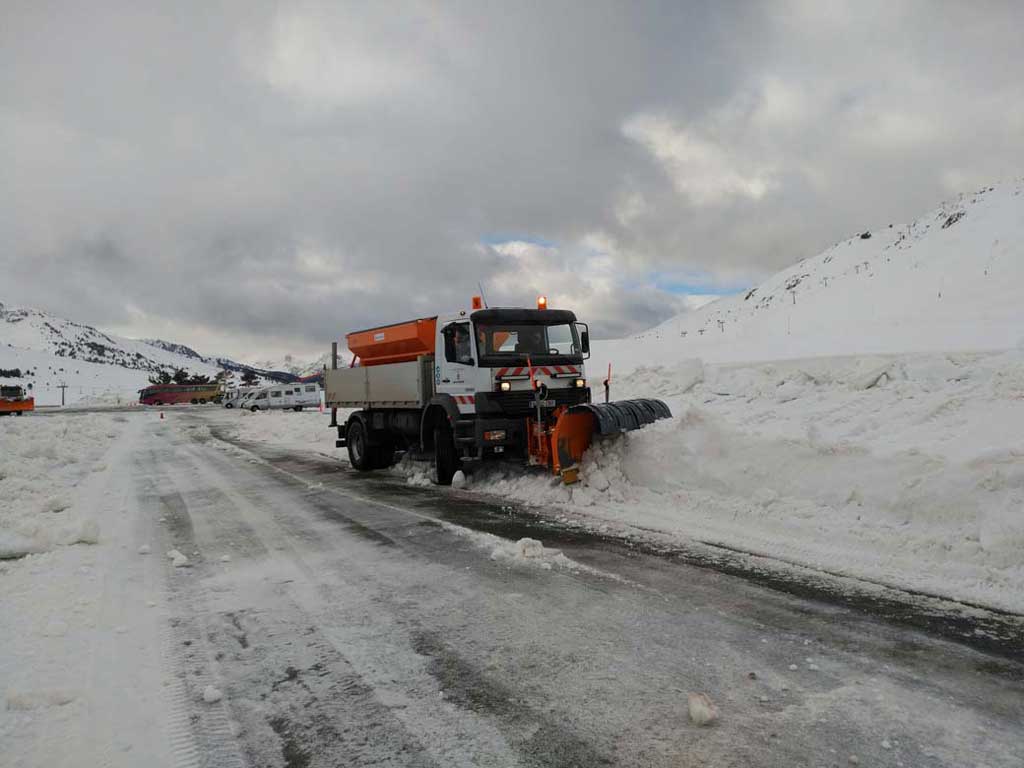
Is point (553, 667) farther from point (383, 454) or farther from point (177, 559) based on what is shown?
point (383, 454)

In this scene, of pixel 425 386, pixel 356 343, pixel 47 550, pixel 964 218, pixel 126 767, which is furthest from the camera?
pixel 964 218

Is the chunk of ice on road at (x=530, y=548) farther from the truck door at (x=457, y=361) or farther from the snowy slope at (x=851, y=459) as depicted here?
the truck door at (x=457, y=361)

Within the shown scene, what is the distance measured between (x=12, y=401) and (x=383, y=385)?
44.9 metres

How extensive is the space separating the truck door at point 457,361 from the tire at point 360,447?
3.42 metres

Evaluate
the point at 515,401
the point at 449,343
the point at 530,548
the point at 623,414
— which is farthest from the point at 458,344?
the point at 530,548

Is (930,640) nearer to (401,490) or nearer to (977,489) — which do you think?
(977,489)

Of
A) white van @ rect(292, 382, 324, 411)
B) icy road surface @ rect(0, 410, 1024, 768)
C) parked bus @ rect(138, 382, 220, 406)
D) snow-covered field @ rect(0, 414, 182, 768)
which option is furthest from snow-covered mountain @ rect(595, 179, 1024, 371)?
parked bus @ rect(138, 382, 220, 406)

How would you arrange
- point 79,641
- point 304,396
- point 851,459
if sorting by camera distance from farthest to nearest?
point 304,396 < point 851,459 < point 79,641

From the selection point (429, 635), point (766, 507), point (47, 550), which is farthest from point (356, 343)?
point (429, 635)

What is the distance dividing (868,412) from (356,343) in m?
10.4

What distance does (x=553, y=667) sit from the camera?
3637mm

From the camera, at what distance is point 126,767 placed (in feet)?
8.93

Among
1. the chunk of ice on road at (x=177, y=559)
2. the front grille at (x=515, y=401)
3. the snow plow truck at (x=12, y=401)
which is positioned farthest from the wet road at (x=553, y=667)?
the snow plow truck at (x=12, y=401)

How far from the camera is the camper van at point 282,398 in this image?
163 ft
